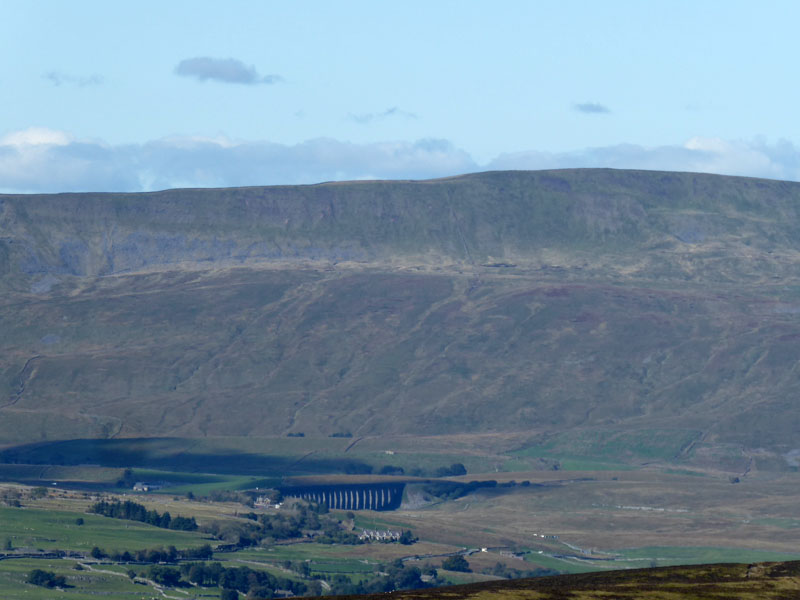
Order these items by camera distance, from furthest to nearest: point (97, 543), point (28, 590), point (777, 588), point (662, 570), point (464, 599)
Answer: point (97, 543), point (28, 590), point (662, 570), point (777, 588), point (464, 599)

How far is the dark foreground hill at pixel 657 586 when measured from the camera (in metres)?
88.4

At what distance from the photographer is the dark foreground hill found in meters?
88.4

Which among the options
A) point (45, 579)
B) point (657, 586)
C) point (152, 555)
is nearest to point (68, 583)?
point (45, 579)

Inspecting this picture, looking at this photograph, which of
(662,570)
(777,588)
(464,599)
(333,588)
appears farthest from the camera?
(333,588)

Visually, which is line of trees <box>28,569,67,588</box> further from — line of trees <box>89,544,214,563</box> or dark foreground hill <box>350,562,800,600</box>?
dark foreground hill <box>350,562,800,600</box>

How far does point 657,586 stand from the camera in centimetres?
9325

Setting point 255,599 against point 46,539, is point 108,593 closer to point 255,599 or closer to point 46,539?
point 255,599

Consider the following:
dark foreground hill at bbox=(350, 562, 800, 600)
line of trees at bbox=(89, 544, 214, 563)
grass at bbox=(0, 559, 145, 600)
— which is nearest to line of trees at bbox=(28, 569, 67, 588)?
grass at bbox=(0, 559, 145, 600)

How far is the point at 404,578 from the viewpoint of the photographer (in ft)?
631

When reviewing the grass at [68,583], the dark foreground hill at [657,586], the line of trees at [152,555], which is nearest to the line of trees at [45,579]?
the grass at [68,583]

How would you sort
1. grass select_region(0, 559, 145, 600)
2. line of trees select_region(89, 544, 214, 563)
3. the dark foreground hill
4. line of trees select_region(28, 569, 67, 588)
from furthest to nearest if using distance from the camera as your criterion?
line of trees select_region(89, 544, 214, 563) < line of trees select_region(28, 569, 67, 588) < grass select_region(0, 559, 145, 600) < the dark foreground hill

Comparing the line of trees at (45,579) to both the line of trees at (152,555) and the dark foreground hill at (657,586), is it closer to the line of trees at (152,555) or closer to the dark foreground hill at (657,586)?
the line of trees at (152,555)

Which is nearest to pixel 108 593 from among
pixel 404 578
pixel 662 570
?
pixel 404 578

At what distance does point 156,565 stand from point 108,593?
20843 mm
